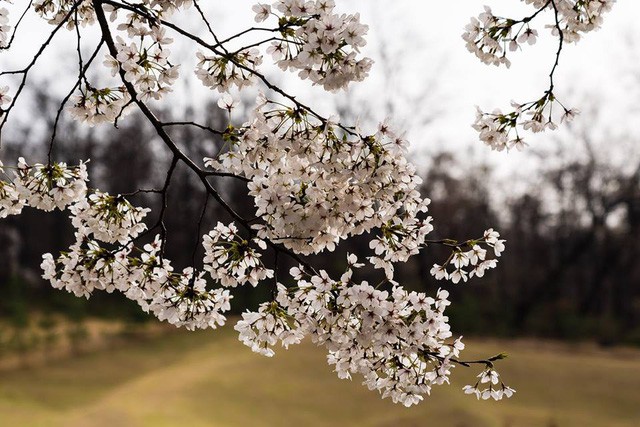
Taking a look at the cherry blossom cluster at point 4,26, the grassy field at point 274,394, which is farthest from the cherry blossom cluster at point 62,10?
the grassy field at point 274,394

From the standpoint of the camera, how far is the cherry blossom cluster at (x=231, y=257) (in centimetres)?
320

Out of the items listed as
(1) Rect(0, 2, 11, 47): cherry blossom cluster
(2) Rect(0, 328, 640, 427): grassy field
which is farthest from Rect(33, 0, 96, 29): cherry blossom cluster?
(2) Rect(0, 328, 640, 427): grassy field

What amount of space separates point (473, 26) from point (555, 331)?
17.1 m

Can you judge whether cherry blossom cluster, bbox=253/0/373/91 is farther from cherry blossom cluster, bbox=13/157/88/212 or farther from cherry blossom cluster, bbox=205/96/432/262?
cherry blossom cluster, bbox=13/157/88/212

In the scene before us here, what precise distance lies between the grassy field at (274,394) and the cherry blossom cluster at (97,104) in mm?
6460

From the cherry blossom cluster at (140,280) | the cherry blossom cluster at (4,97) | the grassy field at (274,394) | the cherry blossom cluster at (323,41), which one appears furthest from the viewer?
the grassy field at (274,394)

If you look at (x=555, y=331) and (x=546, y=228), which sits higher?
(x=546, y=228)

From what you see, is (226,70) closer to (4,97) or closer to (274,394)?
(4,97)

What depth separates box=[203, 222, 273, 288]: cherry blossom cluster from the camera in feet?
10.5

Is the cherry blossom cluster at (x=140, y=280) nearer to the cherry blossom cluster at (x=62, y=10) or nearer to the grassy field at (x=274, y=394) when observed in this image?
the cherry blossom cluster at (x=62, y=10)

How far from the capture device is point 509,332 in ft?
59.9

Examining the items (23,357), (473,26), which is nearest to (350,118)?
(23,357)

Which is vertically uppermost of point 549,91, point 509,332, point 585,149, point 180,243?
point 585,149

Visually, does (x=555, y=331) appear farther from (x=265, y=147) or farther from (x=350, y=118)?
(x=265, y=147)
